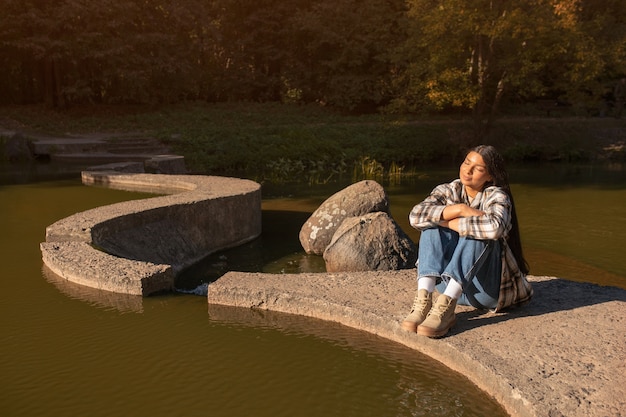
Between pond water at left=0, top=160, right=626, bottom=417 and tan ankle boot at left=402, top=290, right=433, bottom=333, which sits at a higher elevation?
tan ankle boot at left=402, top=290, right=433, bottom=333

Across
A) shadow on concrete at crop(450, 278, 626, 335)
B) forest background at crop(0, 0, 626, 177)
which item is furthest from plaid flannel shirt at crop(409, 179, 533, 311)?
forest background at crop(0, 0, 626, 177)

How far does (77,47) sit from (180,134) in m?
7.85

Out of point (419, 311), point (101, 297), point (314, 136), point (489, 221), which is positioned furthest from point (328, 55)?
point (489, 221)

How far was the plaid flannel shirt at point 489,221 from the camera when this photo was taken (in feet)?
14.8

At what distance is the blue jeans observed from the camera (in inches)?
183

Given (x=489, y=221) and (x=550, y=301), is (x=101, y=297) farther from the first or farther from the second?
(x=550, y=301)

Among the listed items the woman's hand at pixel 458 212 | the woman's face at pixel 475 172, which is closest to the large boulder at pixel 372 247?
the woman's face at pixel 475 172

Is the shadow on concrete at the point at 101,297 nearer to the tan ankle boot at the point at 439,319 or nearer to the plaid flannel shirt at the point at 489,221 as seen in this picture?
the tan ankle boot at the point at 439,319

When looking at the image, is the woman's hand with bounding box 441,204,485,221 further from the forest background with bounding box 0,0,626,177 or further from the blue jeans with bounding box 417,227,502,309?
the forest background with bounding box 0,0,626,177

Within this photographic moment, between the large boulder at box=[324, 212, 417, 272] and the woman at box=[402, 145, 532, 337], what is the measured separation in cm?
322

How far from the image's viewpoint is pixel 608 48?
24891mm

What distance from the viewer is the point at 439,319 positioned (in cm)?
478

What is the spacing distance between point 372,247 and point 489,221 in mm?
3886

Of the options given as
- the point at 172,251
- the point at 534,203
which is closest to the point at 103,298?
the point at 172,251
